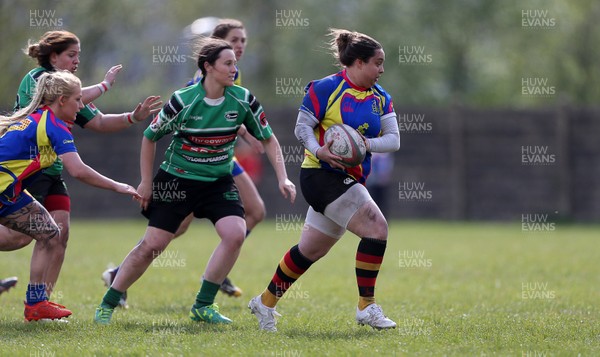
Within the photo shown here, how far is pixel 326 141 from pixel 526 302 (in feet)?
9.54

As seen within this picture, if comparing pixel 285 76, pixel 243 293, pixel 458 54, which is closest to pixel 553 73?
pixel 458 54

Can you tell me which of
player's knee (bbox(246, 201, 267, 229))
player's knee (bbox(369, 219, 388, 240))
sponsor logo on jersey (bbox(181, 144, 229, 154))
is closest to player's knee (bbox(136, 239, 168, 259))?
sponsor logo on jersey (bbox(181, 144, 229, 154))

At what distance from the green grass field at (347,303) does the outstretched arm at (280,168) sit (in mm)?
962

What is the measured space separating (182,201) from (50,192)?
111cm

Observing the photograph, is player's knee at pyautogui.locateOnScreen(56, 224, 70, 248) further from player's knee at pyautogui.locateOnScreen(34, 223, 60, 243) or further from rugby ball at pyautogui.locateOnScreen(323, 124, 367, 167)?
rugby ball at pyautogui.locateOnScreen(323, 124, 367, 167)

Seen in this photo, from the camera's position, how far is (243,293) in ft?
29.9

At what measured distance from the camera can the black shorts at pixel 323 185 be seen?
6418mm

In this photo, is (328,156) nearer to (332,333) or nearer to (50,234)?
(332,333)

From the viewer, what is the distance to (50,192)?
7.20 meters

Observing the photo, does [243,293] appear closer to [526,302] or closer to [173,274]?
[173,274]

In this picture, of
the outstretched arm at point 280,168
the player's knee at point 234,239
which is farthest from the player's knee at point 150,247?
the outstretched arm at point 280,168

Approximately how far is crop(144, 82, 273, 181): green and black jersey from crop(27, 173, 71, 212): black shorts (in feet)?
3.04

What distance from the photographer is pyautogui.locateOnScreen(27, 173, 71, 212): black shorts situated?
7.07 m

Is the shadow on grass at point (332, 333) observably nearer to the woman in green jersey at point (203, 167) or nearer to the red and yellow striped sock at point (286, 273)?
the red and yellow striped sock at point (286, 273)
